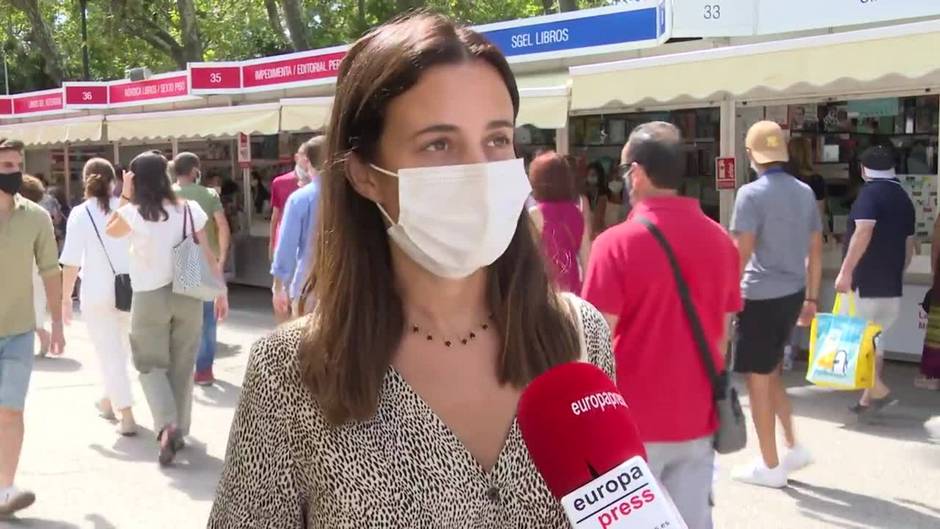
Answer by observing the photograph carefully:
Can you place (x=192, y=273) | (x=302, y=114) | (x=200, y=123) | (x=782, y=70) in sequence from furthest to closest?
1. (x=200, y=123)
2. (x=302, y=114)
3. (x=782, y=70)
4. (x=192, y=273)

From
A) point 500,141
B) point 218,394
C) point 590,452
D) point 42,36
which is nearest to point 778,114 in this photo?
point 218,394

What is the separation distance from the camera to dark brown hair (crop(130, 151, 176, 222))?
20.6 ft

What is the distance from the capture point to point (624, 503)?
4.10 feet

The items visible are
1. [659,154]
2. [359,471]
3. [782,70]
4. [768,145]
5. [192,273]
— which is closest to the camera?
[359,471]

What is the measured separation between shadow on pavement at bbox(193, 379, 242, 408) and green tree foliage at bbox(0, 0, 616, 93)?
13.6 m

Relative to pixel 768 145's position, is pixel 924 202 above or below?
below

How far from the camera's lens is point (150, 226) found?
21.0 feet

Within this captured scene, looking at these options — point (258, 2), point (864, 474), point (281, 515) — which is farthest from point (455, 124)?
point (258, 2)

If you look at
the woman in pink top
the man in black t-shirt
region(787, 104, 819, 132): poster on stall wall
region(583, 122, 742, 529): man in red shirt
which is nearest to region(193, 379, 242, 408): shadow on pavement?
the woman in pink top

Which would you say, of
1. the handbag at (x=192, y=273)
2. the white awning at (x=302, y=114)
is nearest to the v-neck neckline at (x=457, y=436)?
the handbag at (x=192, y=273)

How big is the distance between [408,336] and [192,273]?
4857 millimetres

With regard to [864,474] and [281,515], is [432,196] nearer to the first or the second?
[281,515]

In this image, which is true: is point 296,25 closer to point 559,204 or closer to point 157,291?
point 157,291

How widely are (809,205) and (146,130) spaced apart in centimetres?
1099
